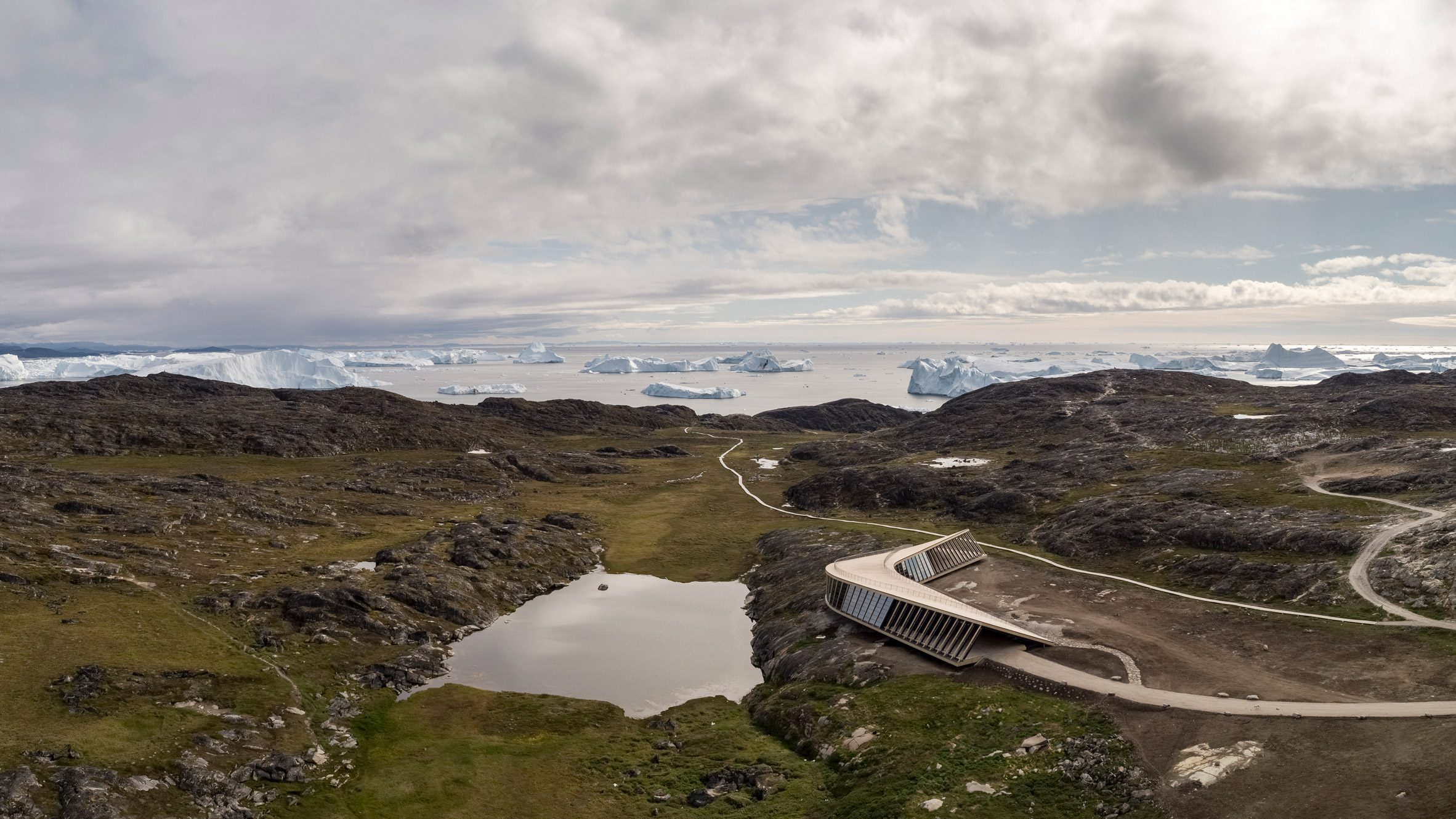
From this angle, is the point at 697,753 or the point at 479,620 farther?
the point at 479,620

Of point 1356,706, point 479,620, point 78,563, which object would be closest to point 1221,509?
point 1356,706

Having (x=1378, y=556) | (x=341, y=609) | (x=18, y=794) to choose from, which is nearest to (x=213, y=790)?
(x=18, y=794)

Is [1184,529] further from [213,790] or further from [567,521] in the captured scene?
[213,790]

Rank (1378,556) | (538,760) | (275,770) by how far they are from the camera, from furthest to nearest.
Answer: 1. (1378,556)
2. (538,760)
3. (275,770)

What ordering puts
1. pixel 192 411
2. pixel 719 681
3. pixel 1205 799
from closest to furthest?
pixel 1205 799, pixel 719 681, pixel 192 411

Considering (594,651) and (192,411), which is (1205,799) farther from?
(192,411)

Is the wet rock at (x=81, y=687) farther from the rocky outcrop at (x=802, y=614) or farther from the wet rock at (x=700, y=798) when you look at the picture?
the rocky outcrop at (x=802, y=614)

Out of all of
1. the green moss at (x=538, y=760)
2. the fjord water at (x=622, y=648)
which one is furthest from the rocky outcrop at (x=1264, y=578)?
the green moss at (x=538, y=760)

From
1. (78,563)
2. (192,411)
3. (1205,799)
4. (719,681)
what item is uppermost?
(192,411)
